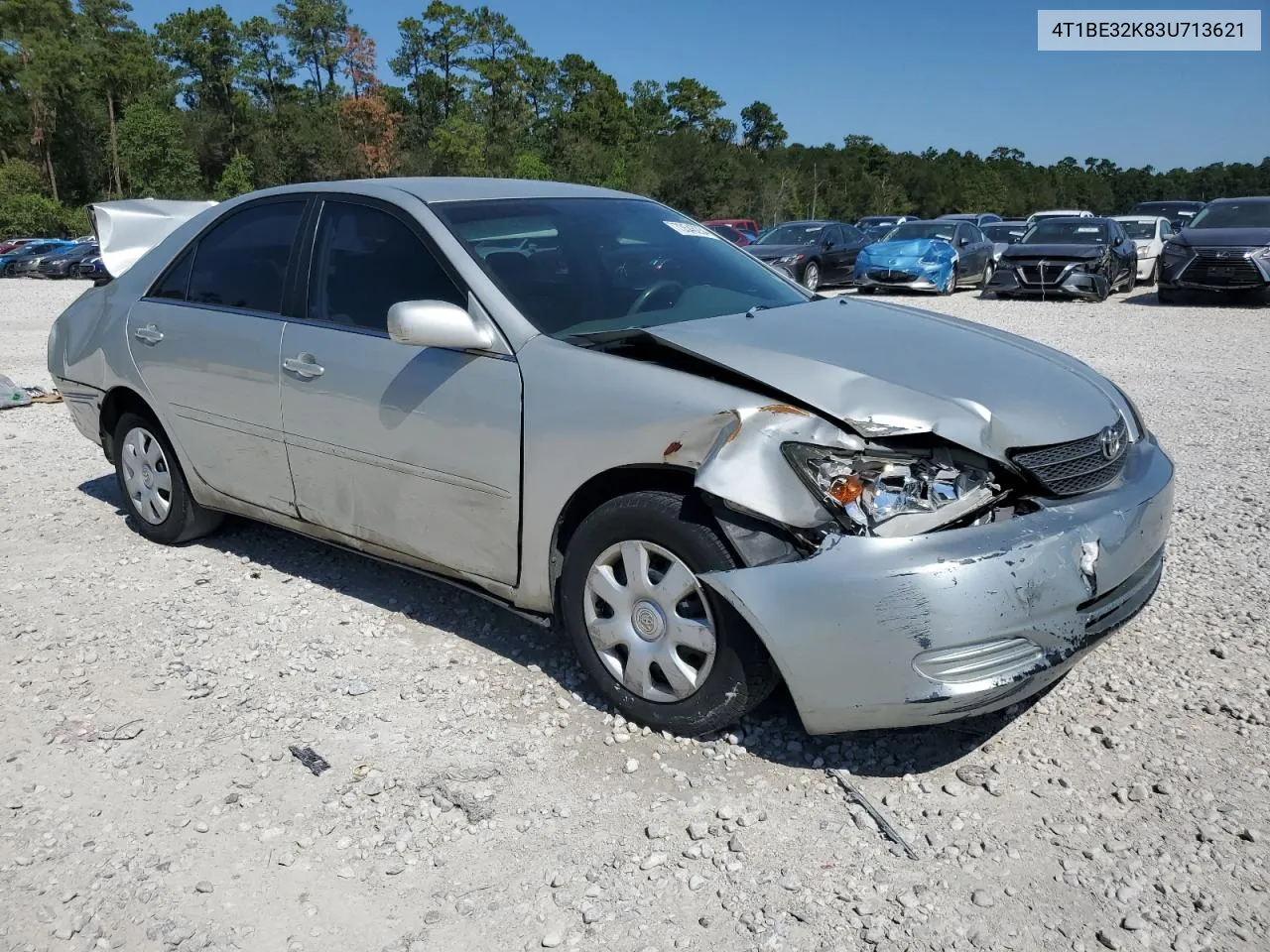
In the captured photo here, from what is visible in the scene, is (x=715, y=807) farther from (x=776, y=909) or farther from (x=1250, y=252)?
(x=1250, y=252)

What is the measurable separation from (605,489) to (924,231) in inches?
714

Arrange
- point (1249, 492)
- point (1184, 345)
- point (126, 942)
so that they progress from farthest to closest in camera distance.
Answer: point (1184, 345)
point (1249, 492)
point (126, 942)

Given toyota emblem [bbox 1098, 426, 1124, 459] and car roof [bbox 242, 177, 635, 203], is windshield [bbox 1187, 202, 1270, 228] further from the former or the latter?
toyota emblem [bbox 1098, 426, 1124, 459]

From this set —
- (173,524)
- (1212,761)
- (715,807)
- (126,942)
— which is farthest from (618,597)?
(173,524)

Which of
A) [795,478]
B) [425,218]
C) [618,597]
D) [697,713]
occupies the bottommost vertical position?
[697,713]

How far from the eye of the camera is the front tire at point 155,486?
487 centimetres

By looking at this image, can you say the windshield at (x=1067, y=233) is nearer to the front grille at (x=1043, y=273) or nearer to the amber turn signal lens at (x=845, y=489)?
the front grille at (x=1043, y=273)

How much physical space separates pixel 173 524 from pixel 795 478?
3438 millimetres

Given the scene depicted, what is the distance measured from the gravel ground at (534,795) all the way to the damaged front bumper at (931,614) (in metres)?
0.35

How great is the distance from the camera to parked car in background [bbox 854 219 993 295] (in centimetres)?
1864

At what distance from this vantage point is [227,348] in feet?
14.2

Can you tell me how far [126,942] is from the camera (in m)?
2.40

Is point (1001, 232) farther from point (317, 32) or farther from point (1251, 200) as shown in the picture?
point (317, 32)

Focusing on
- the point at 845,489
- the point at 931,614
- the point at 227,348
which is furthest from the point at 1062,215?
the point at 931,614
